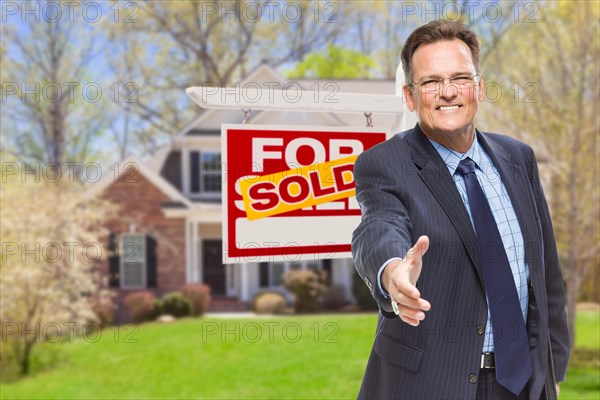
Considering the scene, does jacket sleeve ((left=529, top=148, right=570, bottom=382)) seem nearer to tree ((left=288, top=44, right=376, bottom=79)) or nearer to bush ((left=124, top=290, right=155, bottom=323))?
bush ((left=124, top=290, right=155, bottom=323))

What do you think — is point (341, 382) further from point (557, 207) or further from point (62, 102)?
point (62, 102)

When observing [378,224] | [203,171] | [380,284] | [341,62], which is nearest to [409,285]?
[380,284]

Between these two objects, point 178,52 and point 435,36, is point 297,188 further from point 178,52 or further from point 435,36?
point 178,52

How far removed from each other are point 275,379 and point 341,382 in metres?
1.22

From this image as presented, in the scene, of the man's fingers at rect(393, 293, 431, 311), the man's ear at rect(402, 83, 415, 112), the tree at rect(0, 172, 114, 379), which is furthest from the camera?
the tree at rect(0, 172, 114, 379)

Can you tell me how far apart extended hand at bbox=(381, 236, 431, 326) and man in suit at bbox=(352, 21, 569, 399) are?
20 cm

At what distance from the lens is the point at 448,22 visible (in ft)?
8.05

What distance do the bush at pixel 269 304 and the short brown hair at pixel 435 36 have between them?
57.8 ft

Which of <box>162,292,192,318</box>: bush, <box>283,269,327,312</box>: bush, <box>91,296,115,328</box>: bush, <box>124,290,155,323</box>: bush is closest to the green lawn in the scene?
<box>91,296,115,328</box>: bush

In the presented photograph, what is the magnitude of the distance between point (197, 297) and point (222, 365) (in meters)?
7.25

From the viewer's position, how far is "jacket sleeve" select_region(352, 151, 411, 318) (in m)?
2.05

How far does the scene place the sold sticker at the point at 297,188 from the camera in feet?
12.2

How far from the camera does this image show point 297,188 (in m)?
3.80

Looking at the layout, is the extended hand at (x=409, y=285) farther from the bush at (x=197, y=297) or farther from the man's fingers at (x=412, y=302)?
the bush at (x=197, y=297)
